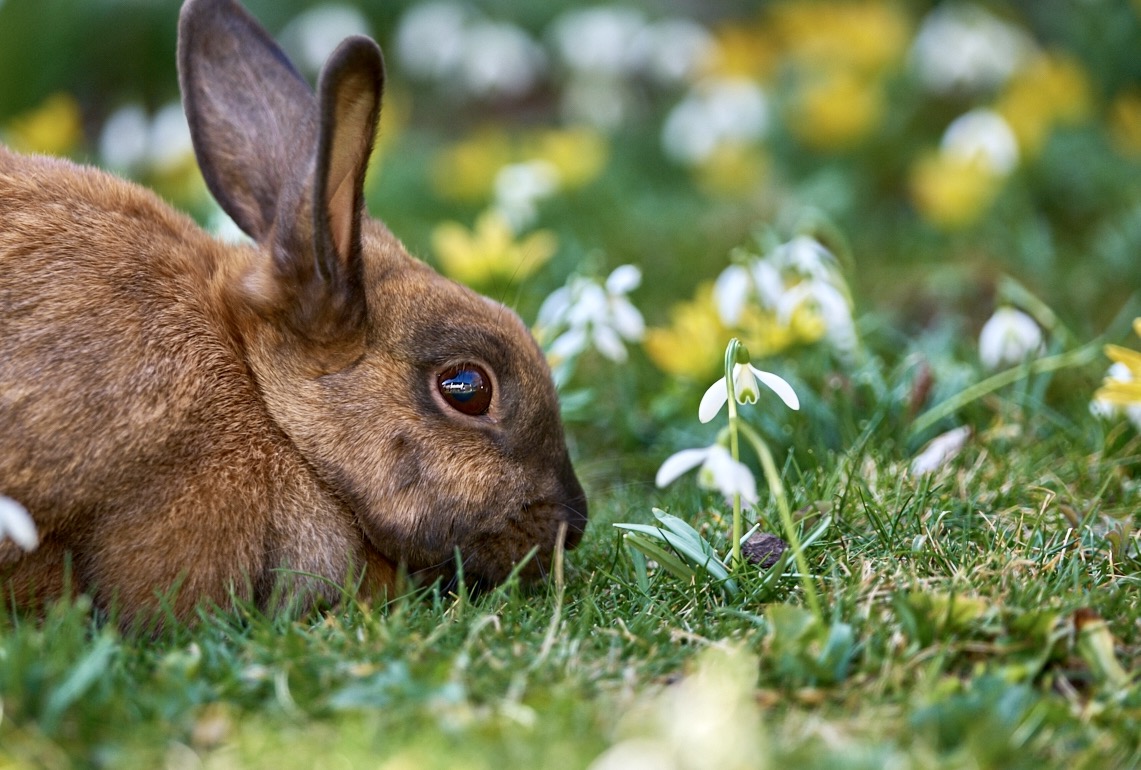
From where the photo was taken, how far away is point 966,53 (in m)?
8.12

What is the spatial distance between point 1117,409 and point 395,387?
234cm

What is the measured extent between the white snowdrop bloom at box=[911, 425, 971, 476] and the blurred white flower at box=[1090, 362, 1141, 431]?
0.42 meters

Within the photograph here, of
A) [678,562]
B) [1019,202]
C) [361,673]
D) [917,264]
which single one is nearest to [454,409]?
[678,562]

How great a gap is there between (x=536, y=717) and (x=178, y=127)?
5404 millimetres

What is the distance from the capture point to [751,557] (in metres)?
3.42

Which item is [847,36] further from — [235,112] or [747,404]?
[235,112]

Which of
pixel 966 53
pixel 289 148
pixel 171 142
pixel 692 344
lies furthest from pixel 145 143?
pixel 966 53

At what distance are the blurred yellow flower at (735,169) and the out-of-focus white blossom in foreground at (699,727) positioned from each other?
18.0ft

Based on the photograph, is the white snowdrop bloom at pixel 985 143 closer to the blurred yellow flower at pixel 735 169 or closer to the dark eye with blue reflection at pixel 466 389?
the blurred yellow flower at pixel 735 169

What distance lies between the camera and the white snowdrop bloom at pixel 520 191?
6535mm

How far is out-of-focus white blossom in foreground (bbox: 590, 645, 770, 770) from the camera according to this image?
7.29ft

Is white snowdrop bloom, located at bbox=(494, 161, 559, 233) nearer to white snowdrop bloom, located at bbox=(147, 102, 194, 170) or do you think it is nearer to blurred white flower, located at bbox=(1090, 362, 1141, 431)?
white snowdrop bloom, located at bbox=(147, 102, 194, 170)

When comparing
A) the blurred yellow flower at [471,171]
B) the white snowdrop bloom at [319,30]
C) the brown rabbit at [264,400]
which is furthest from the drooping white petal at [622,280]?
the white snowdrop bloom at [319,30]

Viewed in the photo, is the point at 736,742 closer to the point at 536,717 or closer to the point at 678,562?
the point at 536,717
